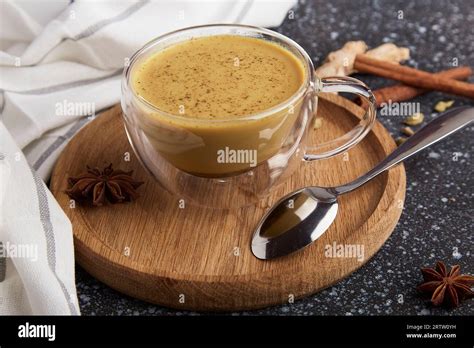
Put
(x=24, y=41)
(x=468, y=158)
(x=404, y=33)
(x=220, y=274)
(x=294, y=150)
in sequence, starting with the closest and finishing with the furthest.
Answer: (x=220, y=274)
(x=294, y=150)
(x=468, y=158)
(x=24, y=41)
(x=404, y=33)

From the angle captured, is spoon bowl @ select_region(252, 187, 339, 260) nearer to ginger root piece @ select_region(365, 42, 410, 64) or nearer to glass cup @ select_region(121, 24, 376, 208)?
glass cup @ select_region(121, 24, 376, 208)

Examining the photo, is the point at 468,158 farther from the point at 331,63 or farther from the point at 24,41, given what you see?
the point at 24,41

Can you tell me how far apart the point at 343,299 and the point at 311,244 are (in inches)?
4.6

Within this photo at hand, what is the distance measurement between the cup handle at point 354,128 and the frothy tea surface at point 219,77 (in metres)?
0.07

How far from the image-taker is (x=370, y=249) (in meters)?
1.41

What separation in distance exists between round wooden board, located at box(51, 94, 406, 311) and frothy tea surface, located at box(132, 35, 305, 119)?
0.21 metres

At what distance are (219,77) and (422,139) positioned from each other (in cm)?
46

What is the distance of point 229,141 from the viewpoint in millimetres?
1391

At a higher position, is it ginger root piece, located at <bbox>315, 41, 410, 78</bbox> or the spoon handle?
ginger root piece, located at <bbox>315, 41, 410, 78</bbox>

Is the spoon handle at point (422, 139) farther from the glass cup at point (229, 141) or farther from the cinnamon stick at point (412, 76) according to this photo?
the cinnamon stick at point (412, 76)

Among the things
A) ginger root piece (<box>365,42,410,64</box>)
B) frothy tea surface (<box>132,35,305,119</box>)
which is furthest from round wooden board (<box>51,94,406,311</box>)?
ginger root piece (<box>365,42,410,64</box>)

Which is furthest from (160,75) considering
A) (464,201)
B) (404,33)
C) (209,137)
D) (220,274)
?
(404,33)

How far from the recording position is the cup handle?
150 centimetres

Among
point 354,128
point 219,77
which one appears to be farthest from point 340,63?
point 219,77
